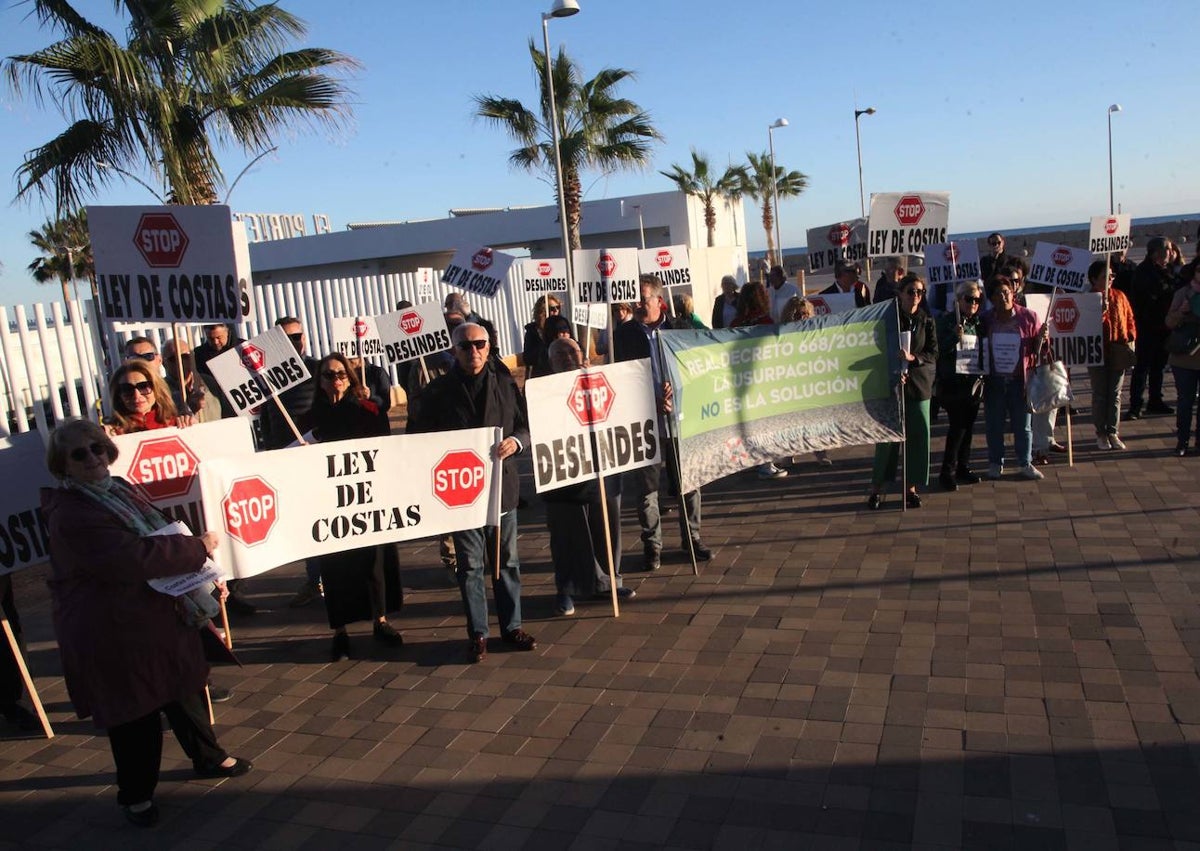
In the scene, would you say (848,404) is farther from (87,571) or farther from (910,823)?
(87,571)

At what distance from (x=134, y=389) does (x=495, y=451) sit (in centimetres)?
203

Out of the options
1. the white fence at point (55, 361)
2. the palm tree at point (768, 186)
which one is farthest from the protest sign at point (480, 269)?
the palm tree at point (768, 186)

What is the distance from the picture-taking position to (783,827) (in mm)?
3629

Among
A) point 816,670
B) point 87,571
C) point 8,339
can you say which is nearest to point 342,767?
point 87,571

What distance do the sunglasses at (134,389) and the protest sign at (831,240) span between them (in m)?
11.1

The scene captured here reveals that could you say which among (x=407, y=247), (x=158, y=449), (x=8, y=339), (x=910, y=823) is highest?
(x=407, y=247)

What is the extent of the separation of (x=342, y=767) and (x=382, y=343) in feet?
19.6

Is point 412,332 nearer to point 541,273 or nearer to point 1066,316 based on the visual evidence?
point 541,273

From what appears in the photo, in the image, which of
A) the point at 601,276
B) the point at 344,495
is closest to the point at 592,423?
the point at 344,495

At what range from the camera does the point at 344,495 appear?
531 cm

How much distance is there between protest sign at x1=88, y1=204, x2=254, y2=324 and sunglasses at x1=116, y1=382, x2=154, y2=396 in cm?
115

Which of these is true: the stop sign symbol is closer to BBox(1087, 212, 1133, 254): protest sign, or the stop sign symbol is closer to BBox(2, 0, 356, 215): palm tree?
BBox(1087, 212, 1133, 254): protest sign

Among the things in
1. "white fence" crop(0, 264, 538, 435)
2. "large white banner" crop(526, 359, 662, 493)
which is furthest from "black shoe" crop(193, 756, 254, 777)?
"white fence" crop(0, 264, 538, 435)

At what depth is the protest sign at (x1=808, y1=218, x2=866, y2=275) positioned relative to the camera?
14891mm
